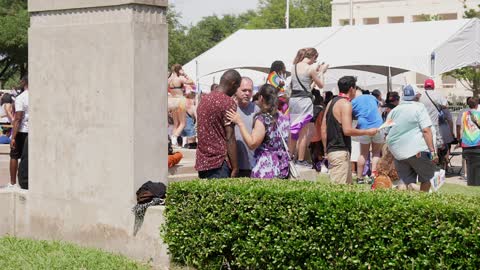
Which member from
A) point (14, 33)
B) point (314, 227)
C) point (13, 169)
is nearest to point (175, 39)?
point (14, 33)

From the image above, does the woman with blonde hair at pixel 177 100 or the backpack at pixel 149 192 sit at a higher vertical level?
the woman with blonde hair at pixel 177 100

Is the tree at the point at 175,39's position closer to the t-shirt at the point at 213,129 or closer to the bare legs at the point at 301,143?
the bare legs at the point at 301,143

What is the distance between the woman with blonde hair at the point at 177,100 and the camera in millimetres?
15227

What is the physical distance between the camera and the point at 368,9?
82688 mm

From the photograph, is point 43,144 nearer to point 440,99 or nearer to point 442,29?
point 440,99

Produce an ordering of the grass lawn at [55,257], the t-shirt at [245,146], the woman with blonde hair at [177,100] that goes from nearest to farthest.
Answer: the grass lawn at [55,257] < the t-shirt at [245,146] < the woman with blonde hair at [177,100]

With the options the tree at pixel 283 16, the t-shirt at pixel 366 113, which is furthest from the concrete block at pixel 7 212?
the tree at pixel 283 16

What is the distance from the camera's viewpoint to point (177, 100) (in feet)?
50.2

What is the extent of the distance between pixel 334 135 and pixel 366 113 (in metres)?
2.94

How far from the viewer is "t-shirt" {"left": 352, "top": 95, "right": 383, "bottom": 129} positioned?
13297mm

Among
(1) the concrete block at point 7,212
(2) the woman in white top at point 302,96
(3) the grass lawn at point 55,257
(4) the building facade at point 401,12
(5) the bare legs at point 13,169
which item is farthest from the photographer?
(4) the building facade at point 401,12

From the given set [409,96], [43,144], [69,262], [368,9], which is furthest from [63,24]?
[368,9]

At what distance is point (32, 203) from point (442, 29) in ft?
36.1

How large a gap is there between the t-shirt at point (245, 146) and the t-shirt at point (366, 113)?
16.4ft
